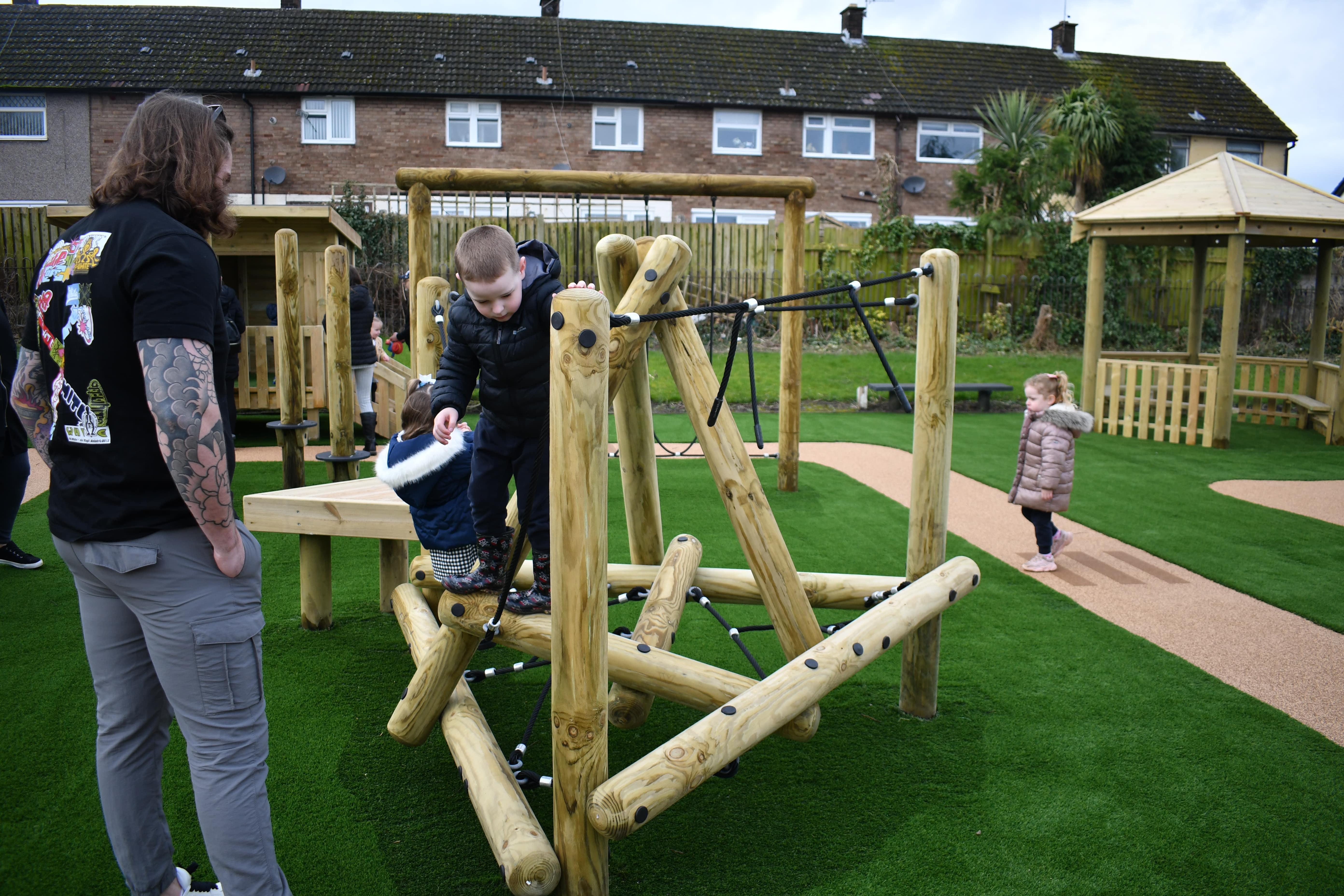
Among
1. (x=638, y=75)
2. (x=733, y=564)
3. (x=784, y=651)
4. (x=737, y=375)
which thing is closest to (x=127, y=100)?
(x=638, y=75)

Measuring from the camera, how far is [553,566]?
2.30 metres

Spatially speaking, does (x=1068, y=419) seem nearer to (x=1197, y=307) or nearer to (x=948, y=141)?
(x=1197, y=307)

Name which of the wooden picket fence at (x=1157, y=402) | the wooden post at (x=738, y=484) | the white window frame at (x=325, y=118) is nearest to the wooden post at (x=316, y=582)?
the wooden post at (x=738, y=484)

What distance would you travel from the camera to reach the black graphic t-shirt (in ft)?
6.30

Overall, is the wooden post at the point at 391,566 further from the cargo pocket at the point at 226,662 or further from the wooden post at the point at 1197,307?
the wooden post at the point at 1197,307

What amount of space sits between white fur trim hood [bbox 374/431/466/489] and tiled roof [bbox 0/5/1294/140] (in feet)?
70.7

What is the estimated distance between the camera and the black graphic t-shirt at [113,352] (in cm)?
192

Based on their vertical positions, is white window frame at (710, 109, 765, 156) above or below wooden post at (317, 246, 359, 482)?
above

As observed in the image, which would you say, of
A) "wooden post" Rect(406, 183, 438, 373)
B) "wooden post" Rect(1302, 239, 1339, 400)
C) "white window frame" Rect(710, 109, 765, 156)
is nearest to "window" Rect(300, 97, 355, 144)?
"white window frame" Rect(710, 109, 765, 156)

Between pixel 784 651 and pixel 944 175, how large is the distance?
78.7 ft

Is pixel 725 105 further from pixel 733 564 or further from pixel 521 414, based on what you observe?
pixel 521 414

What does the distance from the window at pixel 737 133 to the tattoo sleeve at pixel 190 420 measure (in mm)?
23278

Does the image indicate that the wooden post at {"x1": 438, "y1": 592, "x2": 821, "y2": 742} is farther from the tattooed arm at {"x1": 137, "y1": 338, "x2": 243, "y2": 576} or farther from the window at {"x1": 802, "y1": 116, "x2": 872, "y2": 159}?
the window at {"x1": 802, "y1": 116, "x2": 872, "y2": 159}

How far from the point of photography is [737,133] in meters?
24.0
